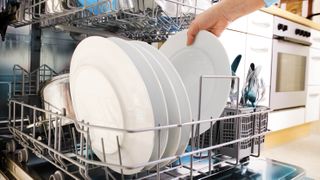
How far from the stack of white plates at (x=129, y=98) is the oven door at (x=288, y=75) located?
168 cm

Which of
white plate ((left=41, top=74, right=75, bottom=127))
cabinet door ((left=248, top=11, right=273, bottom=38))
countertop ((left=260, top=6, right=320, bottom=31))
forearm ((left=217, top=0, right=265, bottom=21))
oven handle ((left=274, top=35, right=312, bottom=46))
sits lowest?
white plate ((left=41, top=74, right=75, bottom=127))

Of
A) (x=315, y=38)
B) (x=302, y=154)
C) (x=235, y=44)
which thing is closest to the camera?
(x=235, y=44)

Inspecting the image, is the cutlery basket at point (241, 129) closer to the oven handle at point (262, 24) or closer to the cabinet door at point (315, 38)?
the oven handle at point (262, 24)

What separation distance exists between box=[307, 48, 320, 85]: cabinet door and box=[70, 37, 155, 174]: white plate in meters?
2.42

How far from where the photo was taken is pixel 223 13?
0.67m

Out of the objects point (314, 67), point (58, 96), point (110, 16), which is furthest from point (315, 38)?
point (58, 96)

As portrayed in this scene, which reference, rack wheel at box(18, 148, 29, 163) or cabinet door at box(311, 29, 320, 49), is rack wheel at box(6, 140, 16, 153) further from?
cabinet door at box(311, 29, 320, 49)

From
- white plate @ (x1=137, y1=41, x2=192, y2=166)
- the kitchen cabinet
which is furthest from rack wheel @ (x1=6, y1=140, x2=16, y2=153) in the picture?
the kitchen cabinet

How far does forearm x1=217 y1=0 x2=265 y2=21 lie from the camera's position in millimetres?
637

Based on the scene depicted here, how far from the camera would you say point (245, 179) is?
1.69ft

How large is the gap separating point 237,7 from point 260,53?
1.28 metres

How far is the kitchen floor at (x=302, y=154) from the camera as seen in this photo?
1.63 m

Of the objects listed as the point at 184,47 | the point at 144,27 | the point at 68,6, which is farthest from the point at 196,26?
the point at 68,6

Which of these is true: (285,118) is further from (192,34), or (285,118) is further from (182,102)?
(182,102)
